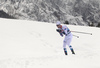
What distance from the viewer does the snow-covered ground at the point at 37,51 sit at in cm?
694

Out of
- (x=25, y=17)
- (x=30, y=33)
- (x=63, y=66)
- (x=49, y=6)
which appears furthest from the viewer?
(x=49, y=6)

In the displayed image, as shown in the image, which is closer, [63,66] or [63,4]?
[63,66]

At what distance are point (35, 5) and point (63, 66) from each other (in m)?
54.3

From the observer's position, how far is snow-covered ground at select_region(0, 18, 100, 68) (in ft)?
22.8

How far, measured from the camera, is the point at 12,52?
8.05 metres

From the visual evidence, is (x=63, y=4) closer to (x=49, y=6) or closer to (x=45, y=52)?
(x=49, y=6)

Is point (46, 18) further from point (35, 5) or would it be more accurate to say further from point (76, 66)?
point (76, 66)

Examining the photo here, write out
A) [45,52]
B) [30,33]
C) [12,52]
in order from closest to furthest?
1. [12,52]
2. [45,52]
3. [30,33]

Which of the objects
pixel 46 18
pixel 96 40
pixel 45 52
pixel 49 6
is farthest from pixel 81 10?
pixel 45 52

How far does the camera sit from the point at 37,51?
936 cm

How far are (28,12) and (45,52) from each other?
49189 millimetres

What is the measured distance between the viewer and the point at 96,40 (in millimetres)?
15039

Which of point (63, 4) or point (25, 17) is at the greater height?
point (63, 4)

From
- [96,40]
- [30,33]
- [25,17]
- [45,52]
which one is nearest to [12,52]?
[45,52]
